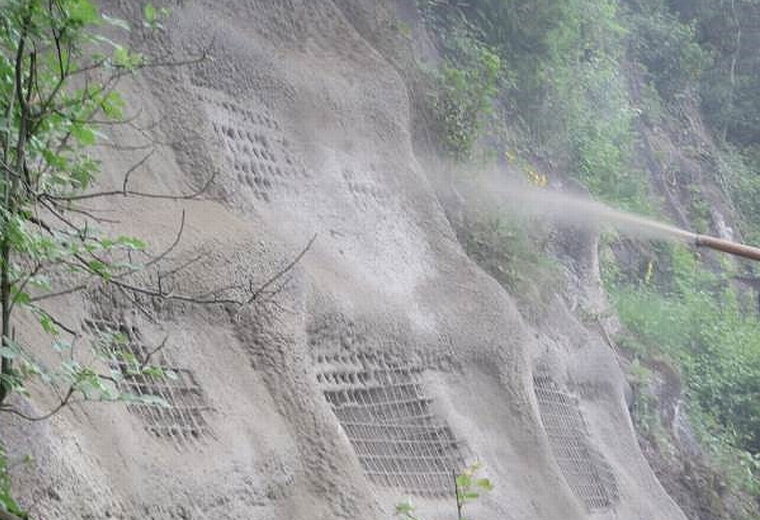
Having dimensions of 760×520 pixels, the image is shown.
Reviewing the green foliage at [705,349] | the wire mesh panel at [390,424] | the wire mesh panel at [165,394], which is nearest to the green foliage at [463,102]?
the wire mesh panel at [390,424]

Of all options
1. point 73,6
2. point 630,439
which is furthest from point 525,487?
point 73,6

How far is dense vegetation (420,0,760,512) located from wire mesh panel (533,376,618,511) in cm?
127

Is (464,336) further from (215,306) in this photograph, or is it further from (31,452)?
(31,452)

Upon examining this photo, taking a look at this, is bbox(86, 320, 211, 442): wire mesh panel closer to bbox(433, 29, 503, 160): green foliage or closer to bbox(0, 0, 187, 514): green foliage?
bbox(0, 0, 187, 514): green foliage

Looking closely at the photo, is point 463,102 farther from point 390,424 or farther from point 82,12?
point 82,12

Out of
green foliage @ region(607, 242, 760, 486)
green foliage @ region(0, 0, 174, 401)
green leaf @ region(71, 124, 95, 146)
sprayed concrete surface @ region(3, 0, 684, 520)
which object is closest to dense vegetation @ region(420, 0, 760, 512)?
green foliage @ region(607, 242, 760, 486)

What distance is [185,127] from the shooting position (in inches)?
292

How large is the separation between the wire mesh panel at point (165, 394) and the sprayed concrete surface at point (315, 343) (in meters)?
0.01

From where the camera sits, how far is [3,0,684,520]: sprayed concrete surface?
5.67 meters

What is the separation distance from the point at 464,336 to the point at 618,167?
9.08 meters

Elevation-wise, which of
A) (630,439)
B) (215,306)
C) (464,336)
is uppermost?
(215,306)

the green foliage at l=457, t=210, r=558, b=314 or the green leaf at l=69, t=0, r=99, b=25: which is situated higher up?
the green leaf at l=69, t=0, r=99, b=25

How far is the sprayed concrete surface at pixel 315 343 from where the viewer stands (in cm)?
567

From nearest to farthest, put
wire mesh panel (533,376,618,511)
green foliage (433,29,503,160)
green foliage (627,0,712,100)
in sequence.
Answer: wire mesh panel (533,376,618,511) < green foliage (433,29,503,160) < green foliage (627,0,712,100)
